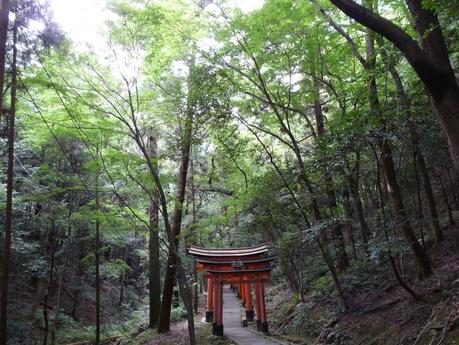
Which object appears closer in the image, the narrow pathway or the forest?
the forest

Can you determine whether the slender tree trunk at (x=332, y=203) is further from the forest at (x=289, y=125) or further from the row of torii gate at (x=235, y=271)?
the row of torii gate at (x=235, y=271)

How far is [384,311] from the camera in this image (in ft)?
26.7

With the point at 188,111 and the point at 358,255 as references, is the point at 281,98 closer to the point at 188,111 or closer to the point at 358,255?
the point at 188,111

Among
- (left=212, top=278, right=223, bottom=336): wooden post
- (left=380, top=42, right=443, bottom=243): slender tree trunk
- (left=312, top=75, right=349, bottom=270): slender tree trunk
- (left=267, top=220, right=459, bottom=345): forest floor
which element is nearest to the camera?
(left=267, top=220, right=459, bottom=345): forest floor

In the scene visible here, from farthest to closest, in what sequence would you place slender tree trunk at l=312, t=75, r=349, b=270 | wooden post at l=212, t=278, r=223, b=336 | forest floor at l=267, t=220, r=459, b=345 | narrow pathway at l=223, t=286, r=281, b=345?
wooden post at l=212, t=278, r=223, b=336
narrow pathway at l=223, t=286, r=281, b=345
slender tree trunk at l=312, t=75, r=349, b=270
forest floor at l=267, t=220, r=459, b=345

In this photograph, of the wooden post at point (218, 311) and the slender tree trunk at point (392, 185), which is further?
the wooden post at point (218, 311)

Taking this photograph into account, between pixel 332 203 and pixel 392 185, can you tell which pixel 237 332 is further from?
pixel 392 185

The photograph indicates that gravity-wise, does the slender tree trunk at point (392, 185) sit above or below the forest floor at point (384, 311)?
above

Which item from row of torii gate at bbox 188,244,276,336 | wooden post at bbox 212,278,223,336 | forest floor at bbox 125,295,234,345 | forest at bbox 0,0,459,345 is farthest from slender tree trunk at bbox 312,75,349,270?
forest floor at bbox 125,295,234,345

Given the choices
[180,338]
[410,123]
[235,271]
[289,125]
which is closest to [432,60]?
[410,123]

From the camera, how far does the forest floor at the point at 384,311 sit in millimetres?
6074

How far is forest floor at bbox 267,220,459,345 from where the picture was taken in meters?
6.07

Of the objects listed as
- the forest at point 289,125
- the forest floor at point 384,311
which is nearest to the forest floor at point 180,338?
the forest at point 289,125

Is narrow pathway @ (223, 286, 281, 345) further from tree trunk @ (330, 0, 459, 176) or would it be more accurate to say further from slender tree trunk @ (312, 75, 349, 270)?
tree trunk @ (330, 0, 459, 176)
